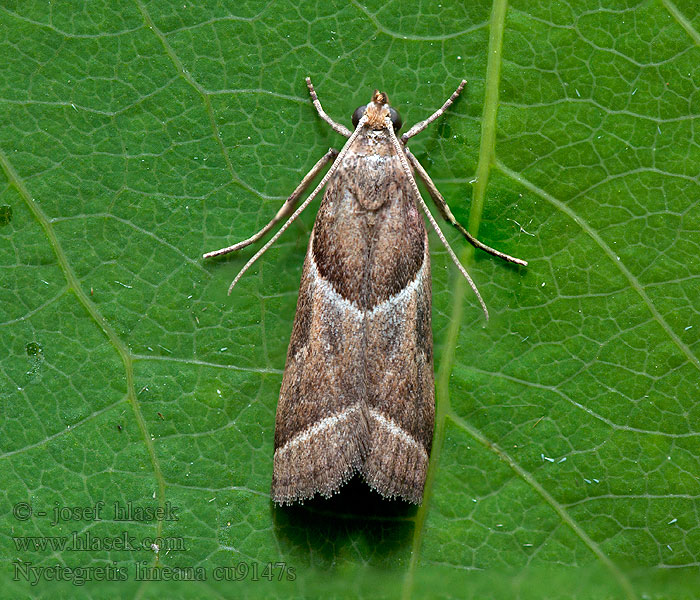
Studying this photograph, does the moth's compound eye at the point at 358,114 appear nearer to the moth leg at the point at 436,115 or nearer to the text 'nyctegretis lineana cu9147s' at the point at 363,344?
the text 'nyctegretis lineana cu9147s' at the point at 363,344

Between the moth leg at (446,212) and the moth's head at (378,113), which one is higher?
the moth's head at (378,113)

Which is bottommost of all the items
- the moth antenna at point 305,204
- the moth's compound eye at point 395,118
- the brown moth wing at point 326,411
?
the brown moth wing at point 326,411

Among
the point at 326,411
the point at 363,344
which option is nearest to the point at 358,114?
the point at 363,344

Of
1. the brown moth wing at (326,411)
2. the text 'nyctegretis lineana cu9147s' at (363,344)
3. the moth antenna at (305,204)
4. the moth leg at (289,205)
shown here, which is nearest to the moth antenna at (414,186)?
the text 'nyctegretis lineana cu9147s' at (363,344)

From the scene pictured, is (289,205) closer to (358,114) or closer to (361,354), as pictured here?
(358,114)

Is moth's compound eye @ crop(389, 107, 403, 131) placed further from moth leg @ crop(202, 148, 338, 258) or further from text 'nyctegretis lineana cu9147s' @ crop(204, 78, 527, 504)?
moth leg @ crop(202, 148, 338, 258)

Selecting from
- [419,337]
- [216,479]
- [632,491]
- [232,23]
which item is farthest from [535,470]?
[232,23]
